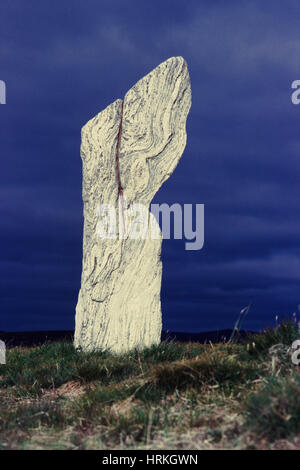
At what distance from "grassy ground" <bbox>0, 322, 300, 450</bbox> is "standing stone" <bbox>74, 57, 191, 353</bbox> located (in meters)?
1.96

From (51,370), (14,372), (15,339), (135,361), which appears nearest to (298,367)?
(135,361)

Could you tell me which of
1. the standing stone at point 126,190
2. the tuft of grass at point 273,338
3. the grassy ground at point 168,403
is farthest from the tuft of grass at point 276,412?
the standing stone at point 126,190

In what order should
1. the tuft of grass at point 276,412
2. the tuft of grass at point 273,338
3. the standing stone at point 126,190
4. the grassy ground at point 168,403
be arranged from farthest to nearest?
the standing stone at point 126,190 < the tuft of grass at point 273,338 < the grassy ground at point 168,403 < the tuft of grass at point 276,412

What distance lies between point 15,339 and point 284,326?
331 inches

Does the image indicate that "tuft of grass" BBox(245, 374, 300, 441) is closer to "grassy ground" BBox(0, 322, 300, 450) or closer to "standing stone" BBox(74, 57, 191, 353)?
"grassy ground" BBox(0, 322, 300, 450)

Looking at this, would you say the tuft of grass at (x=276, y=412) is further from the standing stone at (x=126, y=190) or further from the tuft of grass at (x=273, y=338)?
the standing stone at (x=126, y=190)

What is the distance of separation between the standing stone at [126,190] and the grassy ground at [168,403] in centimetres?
196

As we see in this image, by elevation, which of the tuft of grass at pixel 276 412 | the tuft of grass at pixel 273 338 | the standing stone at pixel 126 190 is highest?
the standing stone at pixel 126 190

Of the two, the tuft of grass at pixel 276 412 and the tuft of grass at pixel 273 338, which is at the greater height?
the tuft of grass at pixel 273 338

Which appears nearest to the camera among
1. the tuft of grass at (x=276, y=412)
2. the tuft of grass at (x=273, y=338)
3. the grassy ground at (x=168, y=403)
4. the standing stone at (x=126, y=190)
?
the tuft of grass at (x=276, y=412)

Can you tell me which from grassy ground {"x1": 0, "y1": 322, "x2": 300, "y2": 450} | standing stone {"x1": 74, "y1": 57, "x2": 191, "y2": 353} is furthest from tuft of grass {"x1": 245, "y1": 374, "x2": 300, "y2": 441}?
standing stone {"x1": 74, "y1": 57, "x2": 191, "y2": 353}

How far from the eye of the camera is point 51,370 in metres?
10.2

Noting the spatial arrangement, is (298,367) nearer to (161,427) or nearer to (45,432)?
(161,427)

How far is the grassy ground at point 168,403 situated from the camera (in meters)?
5.89
